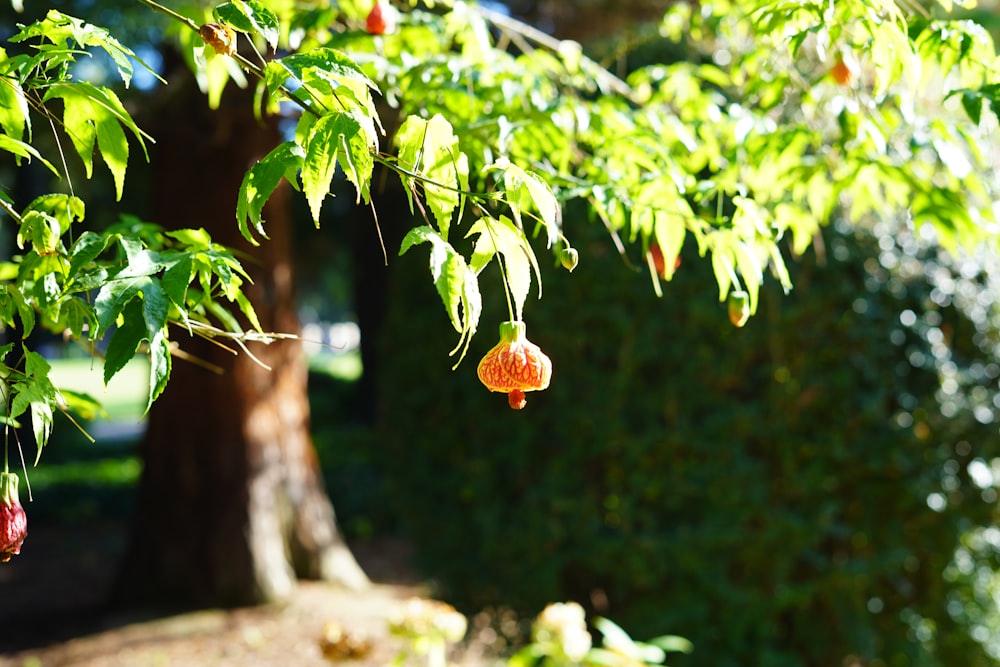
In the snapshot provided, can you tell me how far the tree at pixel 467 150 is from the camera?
1.25m

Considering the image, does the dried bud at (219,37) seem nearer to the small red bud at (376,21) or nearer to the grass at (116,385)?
the small red bud at (376,21)

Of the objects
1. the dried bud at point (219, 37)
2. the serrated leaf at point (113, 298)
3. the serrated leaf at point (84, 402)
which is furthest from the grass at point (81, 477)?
the serrated leaf at point (113, 298)

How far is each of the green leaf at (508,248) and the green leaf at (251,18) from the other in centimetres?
39

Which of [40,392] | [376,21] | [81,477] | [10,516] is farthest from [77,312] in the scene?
[81,477]

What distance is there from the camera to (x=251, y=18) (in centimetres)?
129

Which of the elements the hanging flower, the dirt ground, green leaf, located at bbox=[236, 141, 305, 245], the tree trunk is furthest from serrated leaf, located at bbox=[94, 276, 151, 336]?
the tree trunk

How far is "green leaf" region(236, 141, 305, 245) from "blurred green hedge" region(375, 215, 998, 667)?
94.2 inches

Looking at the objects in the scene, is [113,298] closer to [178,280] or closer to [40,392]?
[178,280]

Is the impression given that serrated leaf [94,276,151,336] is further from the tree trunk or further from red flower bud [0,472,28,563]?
the tree trunk

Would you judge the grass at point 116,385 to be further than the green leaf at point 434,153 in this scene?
Yes

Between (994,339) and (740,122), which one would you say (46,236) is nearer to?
(740,122)

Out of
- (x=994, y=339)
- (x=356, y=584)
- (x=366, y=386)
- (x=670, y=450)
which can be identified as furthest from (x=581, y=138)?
(x=366, y=386)

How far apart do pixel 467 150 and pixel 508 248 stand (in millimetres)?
697

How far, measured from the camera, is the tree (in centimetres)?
125
